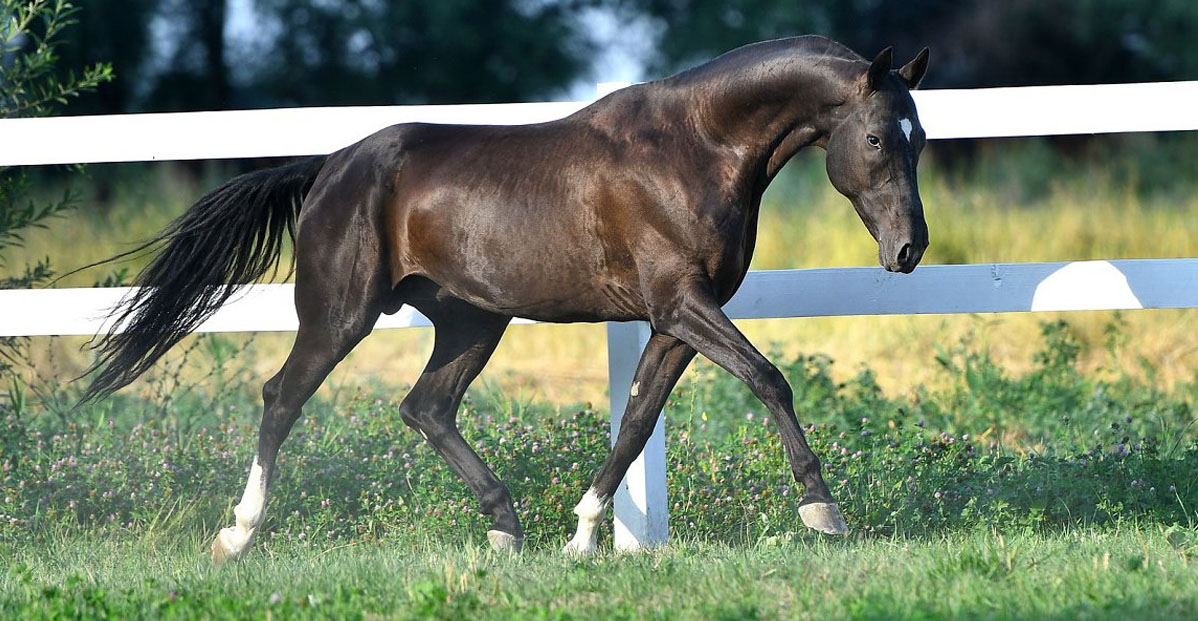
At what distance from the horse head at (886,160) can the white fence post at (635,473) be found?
118 centimetres

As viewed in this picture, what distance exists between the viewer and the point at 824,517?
13.3 feet

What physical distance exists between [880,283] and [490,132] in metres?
1.50

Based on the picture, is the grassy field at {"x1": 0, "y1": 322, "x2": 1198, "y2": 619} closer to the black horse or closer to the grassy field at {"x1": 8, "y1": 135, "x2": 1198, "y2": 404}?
the black horse

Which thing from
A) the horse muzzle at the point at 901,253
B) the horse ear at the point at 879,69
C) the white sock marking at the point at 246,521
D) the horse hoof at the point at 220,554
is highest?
the horse ear at the point at 879,69

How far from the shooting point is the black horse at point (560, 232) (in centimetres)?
413

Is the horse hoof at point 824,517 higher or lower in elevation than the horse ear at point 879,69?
lower

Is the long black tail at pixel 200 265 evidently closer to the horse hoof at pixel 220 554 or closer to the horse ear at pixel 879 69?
the horse hoof at pixel 220 554

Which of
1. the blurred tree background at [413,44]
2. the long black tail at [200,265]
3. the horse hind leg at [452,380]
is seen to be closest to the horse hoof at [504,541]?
the horse hind leg at [452,380]

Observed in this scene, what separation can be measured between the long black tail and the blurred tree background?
9562 millimetres

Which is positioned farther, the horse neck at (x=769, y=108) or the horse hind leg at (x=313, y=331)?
the horse hind leg at (x=313, y=331)

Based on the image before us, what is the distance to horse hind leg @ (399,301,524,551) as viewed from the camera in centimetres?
485

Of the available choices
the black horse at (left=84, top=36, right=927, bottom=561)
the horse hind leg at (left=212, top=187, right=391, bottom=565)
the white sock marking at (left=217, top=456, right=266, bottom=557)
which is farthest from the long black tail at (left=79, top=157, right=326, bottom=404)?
the white sock marking at (left=217, top=456, right=266, bottom=557)

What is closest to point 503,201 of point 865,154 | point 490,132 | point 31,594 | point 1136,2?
point 490,132

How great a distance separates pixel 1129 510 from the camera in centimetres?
496
